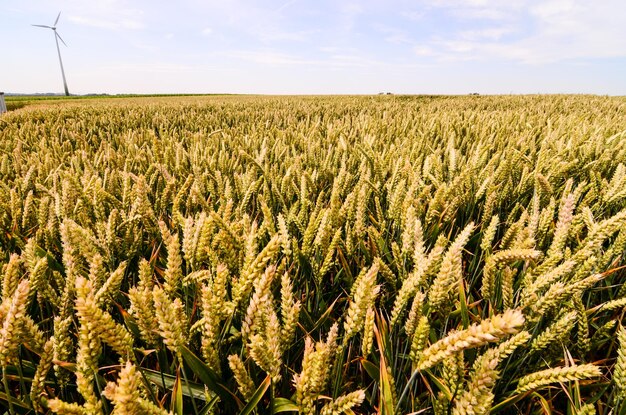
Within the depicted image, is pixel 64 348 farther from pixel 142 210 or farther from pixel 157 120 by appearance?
pixel 157 120

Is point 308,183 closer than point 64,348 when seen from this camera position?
No

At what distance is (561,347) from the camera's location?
853mm

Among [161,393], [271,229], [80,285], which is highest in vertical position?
[80,285]

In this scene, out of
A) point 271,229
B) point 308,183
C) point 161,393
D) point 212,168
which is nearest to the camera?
point 161,393

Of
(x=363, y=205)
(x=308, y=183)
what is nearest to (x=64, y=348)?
(x=363, y=205)

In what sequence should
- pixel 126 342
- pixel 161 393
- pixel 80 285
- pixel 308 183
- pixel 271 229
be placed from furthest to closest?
pixel 308 183, pixel 271 229, pixel 161 393, pixel 126 342, pixel 80 285

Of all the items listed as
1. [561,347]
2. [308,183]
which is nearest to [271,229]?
[308,183]

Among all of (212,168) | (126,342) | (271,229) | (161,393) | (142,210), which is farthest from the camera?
(212,168)

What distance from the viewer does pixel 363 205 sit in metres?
1.16

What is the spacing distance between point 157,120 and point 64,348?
494 centimetres

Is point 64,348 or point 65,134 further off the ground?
point 65,134

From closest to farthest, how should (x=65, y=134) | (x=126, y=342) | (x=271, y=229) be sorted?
(x=126, y=342), (x=271, y=229), (x=65, y=134)

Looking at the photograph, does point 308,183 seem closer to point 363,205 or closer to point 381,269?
point 363,205

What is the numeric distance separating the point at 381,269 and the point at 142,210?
85cm
